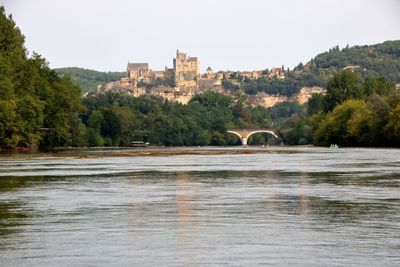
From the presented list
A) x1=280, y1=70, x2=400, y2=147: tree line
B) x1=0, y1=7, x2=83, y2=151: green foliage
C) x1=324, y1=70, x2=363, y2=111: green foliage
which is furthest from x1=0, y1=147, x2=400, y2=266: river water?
x1=324, y1=70, x2=363, y2=111: green foliage

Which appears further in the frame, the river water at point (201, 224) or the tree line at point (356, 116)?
the tree line at point (356, 116)

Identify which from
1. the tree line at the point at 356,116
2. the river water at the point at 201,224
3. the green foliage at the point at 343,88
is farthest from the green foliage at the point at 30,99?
the river water at the point at 201,224

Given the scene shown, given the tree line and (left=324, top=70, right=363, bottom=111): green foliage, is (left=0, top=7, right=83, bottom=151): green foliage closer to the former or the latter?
the tree line

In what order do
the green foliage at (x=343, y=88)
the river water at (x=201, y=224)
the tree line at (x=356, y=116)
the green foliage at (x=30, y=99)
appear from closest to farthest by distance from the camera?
the river water at (x=201, y=224) → the green foliage at (x=30, y=99) → the tree line at (x=356, y=116) → the green foliage at (x=343, y=88)

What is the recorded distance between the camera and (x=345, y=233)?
20.9 meters

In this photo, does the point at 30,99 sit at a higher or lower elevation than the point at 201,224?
higher

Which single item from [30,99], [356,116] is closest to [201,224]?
[30,99]

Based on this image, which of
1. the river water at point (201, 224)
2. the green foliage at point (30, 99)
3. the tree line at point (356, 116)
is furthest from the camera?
the tree line at point (356, 116)

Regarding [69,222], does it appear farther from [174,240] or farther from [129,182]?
[129,182]

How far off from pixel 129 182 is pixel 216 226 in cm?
1923

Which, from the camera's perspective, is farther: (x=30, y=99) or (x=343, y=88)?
(x=343, y=88)

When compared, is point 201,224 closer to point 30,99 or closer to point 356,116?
point 30,99

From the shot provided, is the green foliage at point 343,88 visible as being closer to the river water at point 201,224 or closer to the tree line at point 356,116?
the tree line at point 356,116

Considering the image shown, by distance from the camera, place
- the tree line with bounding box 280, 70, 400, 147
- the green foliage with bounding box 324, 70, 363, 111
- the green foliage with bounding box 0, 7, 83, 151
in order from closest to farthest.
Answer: the green foliage with bounding box 0, 7, 83, 151 < the tree line with bounding box 280, 70, 400, 147 < the green foliage with bounding box 324, 70, 363, 111
